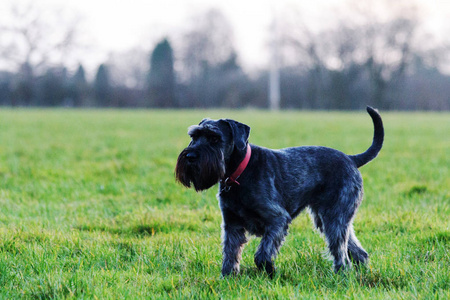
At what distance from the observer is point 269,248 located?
11.5ft

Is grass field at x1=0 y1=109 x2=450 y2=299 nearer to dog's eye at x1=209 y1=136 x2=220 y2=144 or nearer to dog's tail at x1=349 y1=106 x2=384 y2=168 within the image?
dog's tail at x1=349 y1=106 x2=384 y2=168

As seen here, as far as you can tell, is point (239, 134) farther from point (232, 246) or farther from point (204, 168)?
point (232, 246)

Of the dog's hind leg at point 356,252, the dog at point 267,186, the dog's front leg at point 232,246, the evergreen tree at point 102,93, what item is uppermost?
the evergreen tree at point 102,93

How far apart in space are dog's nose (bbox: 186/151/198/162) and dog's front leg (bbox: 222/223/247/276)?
0.67 metres

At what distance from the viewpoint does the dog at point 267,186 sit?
357 centimetres

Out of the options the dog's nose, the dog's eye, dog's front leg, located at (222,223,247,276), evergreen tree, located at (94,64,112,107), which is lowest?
dog's front leg, located at (222,223,247,276)

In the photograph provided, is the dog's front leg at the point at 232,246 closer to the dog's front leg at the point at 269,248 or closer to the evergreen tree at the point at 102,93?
the dog's front leg at the point at 269,248

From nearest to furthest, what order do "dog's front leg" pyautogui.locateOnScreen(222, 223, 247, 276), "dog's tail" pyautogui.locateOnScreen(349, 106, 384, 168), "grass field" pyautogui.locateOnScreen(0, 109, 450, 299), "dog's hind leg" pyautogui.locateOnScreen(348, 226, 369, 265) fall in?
1. "grass field" pyautogui.locateOnScreen(0, 109, 450, 299)
2. "dog's front leg" pyautogui.locateOnScreen(222, 223, 247, 276)
3. "dog's hind leg" pyautogui.locateOnScreen(348, 226, 369, 265)
4. "dog's tail" pyautogui.locateOnScreen(349, 106, 384, 168)

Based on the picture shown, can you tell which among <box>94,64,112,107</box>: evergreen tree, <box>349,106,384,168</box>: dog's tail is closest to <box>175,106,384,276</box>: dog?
<box>349,106,384,168</box>: dog's tail

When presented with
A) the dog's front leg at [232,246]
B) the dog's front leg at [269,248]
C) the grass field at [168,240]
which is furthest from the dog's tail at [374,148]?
the dog's front leg at [232,246]

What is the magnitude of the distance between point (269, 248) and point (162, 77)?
51409 mm

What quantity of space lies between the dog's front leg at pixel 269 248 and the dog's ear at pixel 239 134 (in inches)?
28.5

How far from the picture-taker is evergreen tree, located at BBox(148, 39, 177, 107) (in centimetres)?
5206

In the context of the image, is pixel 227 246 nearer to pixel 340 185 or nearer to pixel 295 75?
pixel 340 185
